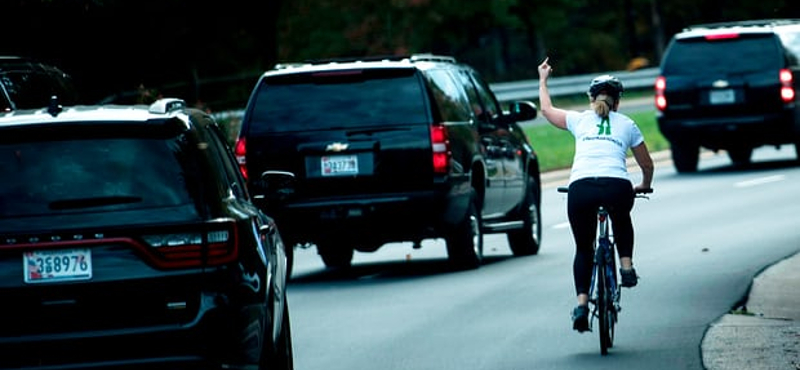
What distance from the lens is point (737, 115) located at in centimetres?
2920

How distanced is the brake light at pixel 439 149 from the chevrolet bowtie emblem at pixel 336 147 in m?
0.70

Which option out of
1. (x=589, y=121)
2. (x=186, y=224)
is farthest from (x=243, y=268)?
(x=589, y=121)

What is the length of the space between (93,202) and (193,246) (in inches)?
17.7

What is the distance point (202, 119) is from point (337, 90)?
7.56 m

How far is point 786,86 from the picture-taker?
95.8 feet

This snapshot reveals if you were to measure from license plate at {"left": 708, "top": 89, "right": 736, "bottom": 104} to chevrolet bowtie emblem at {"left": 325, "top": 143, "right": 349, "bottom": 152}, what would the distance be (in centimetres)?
1294

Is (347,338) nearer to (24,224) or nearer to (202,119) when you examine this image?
(202,119)

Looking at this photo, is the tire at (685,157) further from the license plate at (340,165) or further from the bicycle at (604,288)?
the bicycle at (604,288)

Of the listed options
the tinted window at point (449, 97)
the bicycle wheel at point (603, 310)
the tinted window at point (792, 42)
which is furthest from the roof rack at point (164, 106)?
the tinted window at point (792, 42)

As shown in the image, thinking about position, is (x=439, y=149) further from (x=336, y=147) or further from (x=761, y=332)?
(x=761, y=332)

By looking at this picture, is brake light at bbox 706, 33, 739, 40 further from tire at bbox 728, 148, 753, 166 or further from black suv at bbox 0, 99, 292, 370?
black suv at bbox 0, 99, 292, 370

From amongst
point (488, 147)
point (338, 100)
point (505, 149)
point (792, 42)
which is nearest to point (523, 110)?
point (488, 147)

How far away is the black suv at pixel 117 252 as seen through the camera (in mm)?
8562

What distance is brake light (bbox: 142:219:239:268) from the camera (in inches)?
340
